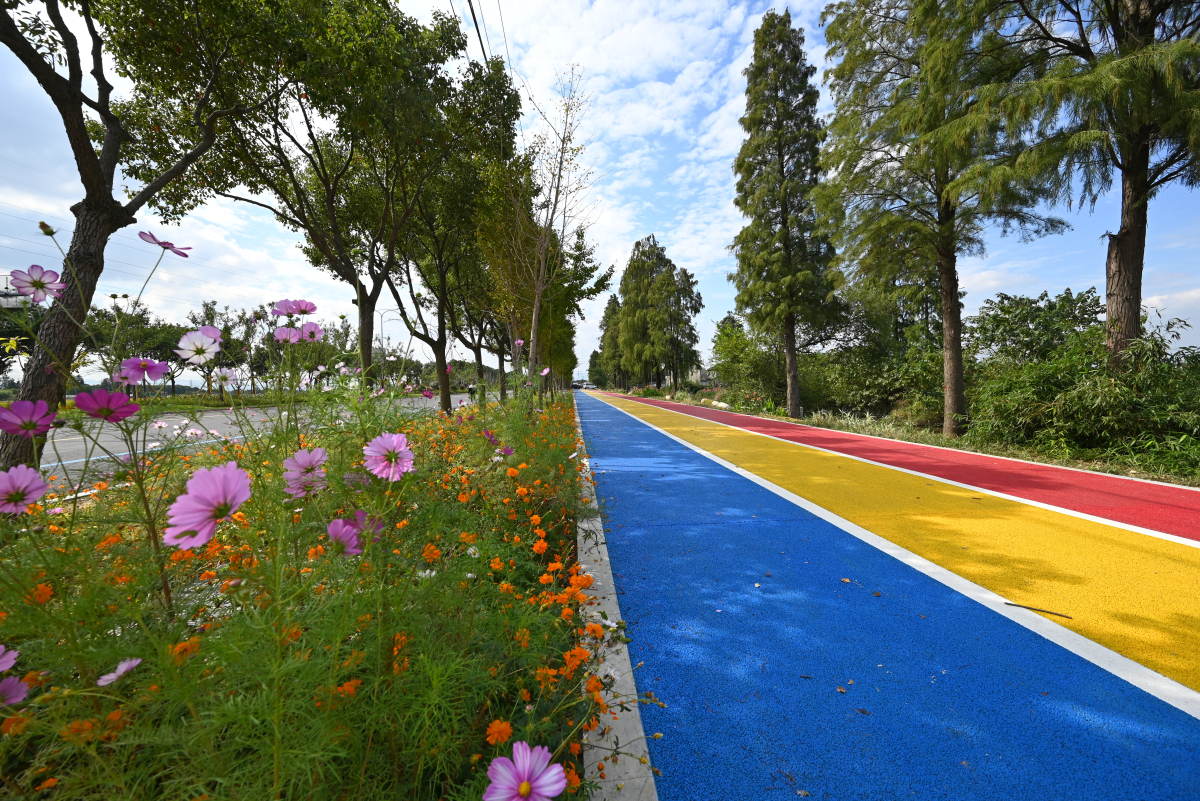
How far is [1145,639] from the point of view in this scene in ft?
7.02

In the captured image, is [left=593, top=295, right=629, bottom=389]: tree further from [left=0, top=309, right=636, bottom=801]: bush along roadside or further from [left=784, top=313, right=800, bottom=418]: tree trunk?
[left=0, top=309, right=636, bottom=801]: bush along roadside

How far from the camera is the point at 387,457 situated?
1.10 m

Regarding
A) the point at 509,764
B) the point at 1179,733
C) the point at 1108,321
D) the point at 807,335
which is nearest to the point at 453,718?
the point at 509,764

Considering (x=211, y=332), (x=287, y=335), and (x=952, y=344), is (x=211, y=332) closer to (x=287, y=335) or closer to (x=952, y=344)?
(x=287, y=335)

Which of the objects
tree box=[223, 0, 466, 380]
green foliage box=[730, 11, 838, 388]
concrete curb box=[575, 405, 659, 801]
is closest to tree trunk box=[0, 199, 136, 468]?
tree box=[223, 0, 466, 380]

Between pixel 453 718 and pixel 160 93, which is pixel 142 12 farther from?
pixel 453 718

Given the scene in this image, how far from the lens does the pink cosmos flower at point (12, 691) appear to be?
828 mm

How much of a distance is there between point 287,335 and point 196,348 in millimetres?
344

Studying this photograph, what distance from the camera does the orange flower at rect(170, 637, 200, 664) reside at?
37.1 inches

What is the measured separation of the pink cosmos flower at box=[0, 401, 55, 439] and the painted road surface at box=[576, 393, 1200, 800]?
2096mm

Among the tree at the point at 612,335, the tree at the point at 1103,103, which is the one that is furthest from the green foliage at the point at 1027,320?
the tree at the point at 612,335

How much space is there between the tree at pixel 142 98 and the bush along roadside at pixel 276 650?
598 mm

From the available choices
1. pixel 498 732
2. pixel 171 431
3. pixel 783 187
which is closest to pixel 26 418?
pixel 498 732

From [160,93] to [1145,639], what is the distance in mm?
11050
